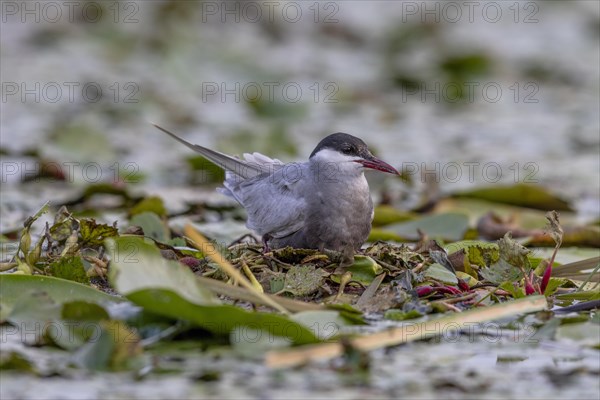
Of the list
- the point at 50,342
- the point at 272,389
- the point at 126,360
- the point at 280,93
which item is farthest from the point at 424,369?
the point at 280,93

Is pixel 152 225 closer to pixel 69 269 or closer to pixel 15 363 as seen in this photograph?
pixel 69 269

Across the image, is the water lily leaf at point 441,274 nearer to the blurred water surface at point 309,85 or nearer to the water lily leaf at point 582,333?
the water lily leaf at point 582,333

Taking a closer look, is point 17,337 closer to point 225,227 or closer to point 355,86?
point 225,227

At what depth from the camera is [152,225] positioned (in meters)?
6.46

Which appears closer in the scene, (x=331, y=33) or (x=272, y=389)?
(x=272, y=389)

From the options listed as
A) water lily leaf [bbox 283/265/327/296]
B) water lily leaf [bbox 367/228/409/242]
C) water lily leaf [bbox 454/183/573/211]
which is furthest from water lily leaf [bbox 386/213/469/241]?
water lily leaf [bbox 283/265/327/296]

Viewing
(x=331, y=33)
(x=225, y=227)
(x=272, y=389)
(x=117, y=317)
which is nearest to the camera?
(x=272, y=389)

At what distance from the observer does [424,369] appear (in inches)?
160

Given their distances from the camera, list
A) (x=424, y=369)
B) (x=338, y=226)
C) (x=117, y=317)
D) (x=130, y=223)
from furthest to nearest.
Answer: (x=130, y=223), (x=338, y=226), (x=117, y=317), (x=424, y=369)

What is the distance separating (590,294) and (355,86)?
330 inches

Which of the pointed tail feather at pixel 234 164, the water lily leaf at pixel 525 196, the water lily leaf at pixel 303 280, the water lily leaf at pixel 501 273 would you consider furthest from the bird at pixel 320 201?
the water lily leaf at pixel 525 196

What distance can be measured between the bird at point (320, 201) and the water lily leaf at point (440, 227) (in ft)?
4.05

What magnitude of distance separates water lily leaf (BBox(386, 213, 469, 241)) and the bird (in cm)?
124

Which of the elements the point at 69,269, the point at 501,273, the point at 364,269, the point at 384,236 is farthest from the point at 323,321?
the point at 384,236
